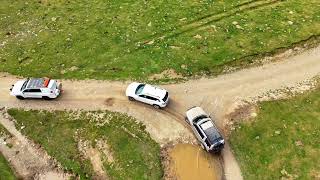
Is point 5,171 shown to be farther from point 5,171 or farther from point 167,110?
point 167,110

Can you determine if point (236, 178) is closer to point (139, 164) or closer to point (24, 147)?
point (139, 164)

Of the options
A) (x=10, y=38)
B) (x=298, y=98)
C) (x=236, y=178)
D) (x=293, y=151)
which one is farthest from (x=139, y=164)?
(x=10, y=38)

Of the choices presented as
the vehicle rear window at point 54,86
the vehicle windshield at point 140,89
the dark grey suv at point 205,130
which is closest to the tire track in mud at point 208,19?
the vehicle windshield at point 140,89

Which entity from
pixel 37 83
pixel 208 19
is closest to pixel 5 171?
pixel 37 83

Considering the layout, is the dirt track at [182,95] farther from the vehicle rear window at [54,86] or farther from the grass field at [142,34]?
the grass field at [142,34]

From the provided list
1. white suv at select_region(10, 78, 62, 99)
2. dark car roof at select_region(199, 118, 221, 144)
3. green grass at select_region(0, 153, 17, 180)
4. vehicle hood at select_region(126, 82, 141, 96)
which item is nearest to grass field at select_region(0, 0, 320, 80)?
vehicle hood at select_region(126, 82, 141, 96)

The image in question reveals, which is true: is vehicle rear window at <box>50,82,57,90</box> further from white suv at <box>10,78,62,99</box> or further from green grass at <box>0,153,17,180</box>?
green grass at <box>0,153,17,180</box>
